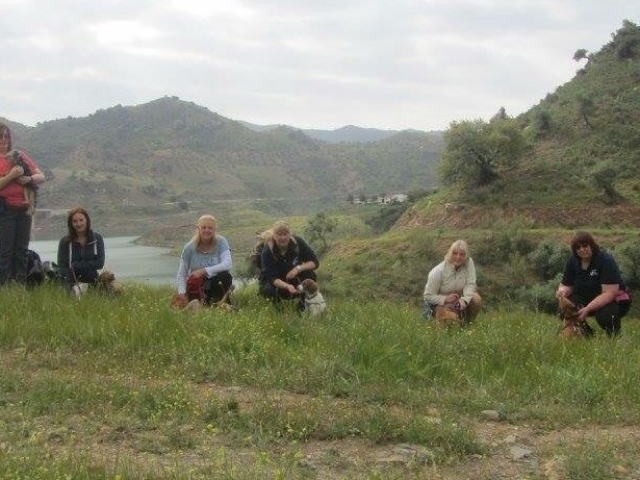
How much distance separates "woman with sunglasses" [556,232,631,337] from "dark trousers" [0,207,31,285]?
5569 mm

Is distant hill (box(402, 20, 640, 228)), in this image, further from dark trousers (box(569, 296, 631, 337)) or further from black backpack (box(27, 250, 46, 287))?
black backpack (box(27, 250, 46, 287))

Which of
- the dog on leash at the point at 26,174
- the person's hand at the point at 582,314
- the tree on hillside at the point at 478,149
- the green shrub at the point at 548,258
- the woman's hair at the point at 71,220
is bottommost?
the green shrub at the point at 548,258

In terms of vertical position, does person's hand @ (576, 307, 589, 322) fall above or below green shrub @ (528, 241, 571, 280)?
above

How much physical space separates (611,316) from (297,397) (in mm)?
3663

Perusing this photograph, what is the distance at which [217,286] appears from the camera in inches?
304

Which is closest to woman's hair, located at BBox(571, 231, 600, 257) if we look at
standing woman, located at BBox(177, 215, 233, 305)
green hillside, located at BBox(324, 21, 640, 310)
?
standing woman, located at BBox(177, 215, 233, 305)

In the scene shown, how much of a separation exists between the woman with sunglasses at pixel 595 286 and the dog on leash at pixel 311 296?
2.32m

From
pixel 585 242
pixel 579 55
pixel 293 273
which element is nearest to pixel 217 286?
pixel 293 273

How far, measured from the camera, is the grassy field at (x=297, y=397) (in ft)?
11.5

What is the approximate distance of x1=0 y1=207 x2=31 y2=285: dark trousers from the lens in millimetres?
7711

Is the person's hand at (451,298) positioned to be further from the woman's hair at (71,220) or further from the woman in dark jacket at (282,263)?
the woman's hair at (71,220)

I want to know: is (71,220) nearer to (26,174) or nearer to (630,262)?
(26,174)

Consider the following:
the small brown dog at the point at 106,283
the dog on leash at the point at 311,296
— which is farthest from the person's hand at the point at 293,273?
the small brown dog at the point at 106,283

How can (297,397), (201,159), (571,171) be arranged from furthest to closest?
(201,159) < (571,171) < (297,397)
